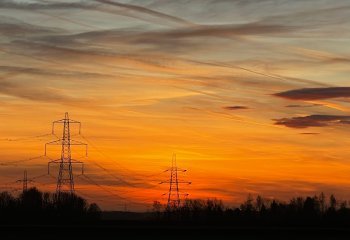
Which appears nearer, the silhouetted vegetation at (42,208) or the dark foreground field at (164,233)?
the dark foreground field at (164,233)

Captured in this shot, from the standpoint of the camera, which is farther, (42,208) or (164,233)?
(42,208)

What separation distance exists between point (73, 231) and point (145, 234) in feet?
16.9

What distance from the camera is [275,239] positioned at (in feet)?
193

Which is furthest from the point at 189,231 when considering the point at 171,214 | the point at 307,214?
the point at 307,214

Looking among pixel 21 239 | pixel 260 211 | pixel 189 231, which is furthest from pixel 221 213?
pixel 21 239

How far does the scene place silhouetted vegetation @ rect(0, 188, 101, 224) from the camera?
93.2 metres

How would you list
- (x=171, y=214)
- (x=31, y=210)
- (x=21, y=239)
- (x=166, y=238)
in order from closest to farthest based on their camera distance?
(x=21, y=239) < (x=166, y=238) < (x=171, y=214) < (x=31, y=210)

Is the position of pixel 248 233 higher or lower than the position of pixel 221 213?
lower

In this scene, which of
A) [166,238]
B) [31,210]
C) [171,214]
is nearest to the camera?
[166,238]

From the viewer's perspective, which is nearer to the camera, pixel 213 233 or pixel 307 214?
pixel 213 233

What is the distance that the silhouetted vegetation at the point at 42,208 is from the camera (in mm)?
93250

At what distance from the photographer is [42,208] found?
10494 centimetres

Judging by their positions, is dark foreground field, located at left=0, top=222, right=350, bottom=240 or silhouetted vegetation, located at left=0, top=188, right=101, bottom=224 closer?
dark foreground field, located at left=0, top=222, right=350, bottom=240

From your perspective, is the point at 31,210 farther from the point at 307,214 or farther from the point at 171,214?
the point at 307,214
